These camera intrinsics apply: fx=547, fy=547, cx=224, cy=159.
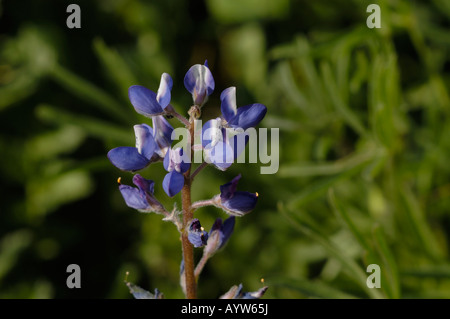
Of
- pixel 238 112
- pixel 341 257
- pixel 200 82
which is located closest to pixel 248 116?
pixel 238 112

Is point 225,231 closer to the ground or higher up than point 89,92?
closer to the ground

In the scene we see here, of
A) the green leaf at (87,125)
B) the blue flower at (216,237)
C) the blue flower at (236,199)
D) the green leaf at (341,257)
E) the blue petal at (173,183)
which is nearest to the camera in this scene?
the blue petal at (173,183)

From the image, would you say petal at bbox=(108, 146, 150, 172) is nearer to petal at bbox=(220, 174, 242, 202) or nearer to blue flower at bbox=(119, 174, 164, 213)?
blue flower at bbox=(119, 174, 164, 213)

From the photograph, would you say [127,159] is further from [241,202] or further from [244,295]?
[244,295]

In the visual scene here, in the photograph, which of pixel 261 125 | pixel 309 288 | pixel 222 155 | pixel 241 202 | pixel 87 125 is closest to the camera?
pixel 222 155

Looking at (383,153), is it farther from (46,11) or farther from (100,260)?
(46,11)

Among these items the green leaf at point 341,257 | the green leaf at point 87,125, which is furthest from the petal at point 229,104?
the green leaf at point 87,125

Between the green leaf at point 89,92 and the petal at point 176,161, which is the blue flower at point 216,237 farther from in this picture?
the green leaf at point 89,92

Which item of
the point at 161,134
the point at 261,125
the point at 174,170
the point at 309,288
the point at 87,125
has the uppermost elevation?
the point at 261,125
